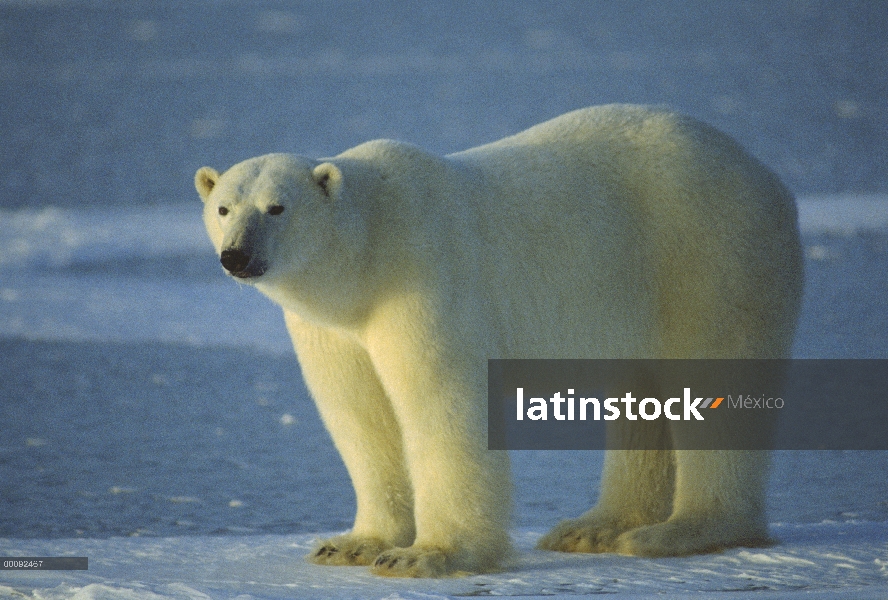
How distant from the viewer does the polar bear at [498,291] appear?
146 inches

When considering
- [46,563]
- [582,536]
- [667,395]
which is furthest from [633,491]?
[46,563]

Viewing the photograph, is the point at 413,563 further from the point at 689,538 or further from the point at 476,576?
the point at 689,538

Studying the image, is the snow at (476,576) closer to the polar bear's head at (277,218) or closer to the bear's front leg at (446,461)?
the bear's front leg at (446,461)

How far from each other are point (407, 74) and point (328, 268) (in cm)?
1713

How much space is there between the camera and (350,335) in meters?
3.88

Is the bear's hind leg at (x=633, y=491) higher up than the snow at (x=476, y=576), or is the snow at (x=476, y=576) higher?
the bear's hind leg at (x=633, y=491)

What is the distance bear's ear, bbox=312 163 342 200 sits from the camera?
3.65m

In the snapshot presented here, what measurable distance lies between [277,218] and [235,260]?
8.1 inches

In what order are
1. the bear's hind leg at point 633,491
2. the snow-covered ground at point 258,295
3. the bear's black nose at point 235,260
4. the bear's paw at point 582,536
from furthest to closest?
the bear's hind leg at point 633,491 → the bear's paw at point 582,536 → the snow-covered ground at point 258,295 → the bear's black nose at point 235,260

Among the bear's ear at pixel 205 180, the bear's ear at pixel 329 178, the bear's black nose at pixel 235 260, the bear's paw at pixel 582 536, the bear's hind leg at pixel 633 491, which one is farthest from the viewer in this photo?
the bear's hind leg at pixel 633 491

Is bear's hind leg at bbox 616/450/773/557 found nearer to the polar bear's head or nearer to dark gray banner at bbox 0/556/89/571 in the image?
the polar bear's head

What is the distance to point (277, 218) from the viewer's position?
3586 mm

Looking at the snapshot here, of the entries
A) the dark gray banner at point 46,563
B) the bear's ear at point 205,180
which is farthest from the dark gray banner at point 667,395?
the dark gray banner at point 46,563

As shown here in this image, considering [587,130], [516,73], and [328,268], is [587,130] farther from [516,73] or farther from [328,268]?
[516,73]
